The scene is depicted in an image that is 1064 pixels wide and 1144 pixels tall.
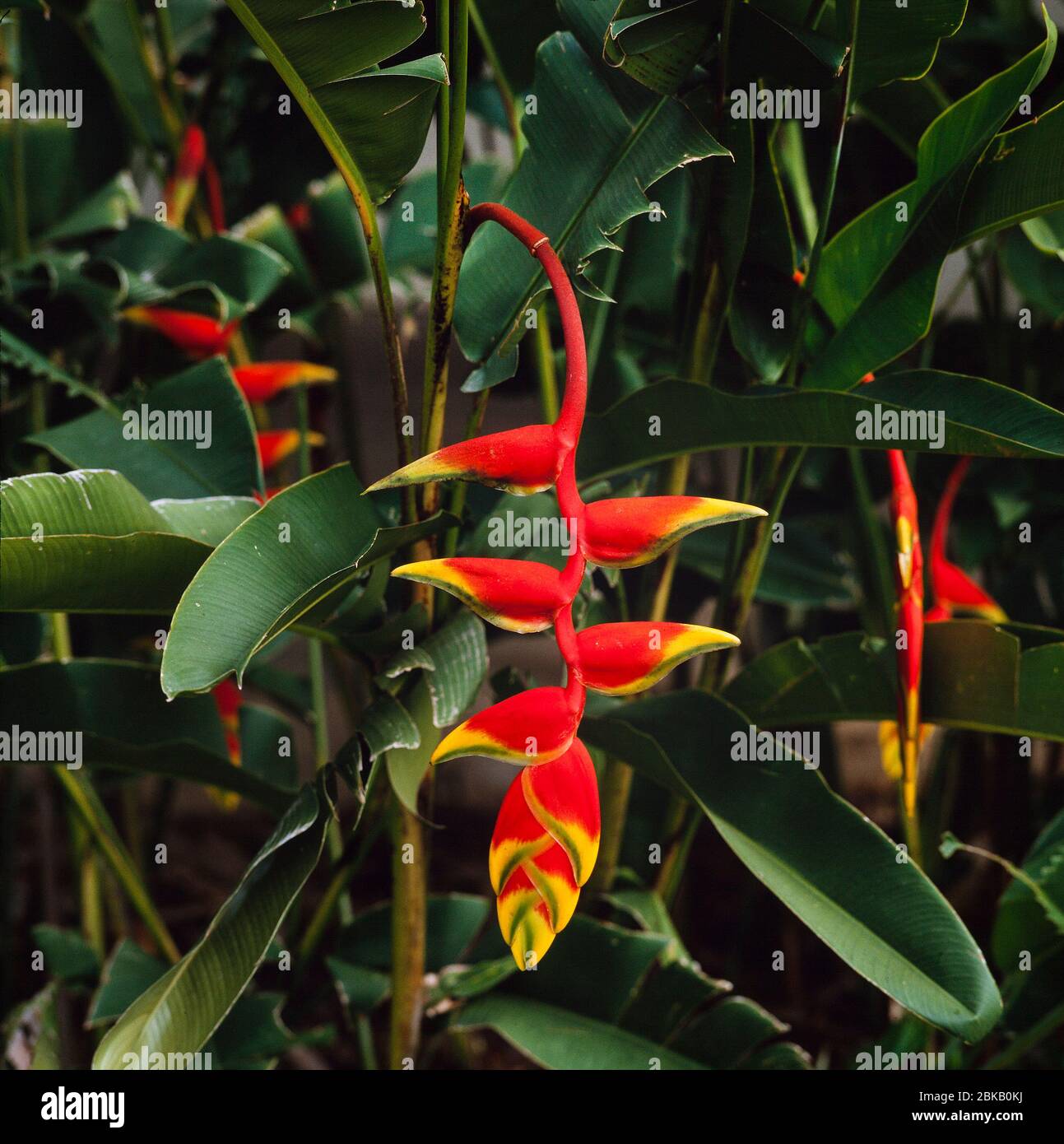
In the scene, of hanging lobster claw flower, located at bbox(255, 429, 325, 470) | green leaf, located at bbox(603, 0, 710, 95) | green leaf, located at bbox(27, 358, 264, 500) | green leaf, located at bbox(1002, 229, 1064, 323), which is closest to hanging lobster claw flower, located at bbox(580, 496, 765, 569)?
green leaf, located at bbox(603, 0, 710, 95)

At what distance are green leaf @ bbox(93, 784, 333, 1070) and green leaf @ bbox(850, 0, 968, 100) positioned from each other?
1.69 feet

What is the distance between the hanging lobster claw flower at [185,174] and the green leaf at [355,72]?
44 cm

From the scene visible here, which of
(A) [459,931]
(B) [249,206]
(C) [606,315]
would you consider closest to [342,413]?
(B) [249,206]

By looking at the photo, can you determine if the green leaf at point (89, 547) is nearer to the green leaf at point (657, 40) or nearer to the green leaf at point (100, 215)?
the green leaf at point (657, 40)

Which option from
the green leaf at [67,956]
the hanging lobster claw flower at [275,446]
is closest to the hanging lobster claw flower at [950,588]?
the hanging lobster claw flower at [275,446]

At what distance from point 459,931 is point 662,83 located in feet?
2.09

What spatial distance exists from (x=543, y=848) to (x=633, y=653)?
9 cm

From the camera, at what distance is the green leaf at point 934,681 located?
23.2 inches

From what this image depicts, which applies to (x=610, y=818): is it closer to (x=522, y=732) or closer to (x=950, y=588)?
(x=950, y=588)

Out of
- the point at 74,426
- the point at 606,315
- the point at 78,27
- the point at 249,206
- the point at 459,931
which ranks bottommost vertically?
the point at 459,931

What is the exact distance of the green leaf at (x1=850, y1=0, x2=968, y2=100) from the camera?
0.56 meters

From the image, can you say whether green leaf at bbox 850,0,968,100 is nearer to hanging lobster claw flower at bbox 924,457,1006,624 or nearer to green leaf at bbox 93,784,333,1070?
hanging lobster claw flower at bbox 924,457,1006,624

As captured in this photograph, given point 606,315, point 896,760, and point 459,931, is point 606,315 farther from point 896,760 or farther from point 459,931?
point 459,931

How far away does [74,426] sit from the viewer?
712 mm
